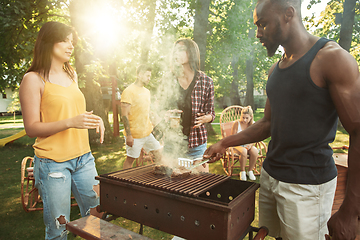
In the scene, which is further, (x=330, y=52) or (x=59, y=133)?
(x=59, y=133)

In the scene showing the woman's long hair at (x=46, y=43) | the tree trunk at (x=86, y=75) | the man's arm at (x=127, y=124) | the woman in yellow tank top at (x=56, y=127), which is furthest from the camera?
the tree trunk at (x=86, y=75)

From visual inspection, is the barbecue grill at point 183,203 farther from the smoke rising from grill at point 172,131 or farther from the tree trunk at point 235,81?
the tree trunk at point 235,81

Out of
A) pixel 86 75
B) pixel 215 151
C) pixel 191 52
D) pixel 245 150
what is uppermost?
pixel 86 75

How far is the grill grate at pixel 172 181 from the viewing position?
1.72 m

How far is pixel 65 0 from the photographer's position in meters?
7.99

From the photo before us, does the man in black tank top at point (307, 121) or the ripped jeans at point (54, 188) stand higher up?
the man in black tank top at point (307, 121)

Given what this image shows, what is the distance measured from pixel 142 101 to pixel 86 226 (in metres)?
3.29

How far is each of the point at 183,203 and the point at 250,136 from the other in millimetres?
870

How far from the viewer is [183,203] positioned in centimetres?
164

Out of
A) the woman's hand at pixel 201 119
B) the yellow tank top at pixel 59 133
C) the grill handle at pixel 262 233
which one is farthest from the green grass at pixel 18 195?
the grill handle at pixel 262 233

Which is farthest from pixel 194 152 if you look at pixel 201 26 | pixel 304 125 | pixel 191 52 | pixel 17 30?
pixel 201 26

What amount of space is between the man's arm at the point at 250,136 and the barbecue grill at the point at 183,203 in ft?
0.79

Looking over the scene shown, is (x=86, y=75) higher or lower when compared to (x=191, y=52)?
higher

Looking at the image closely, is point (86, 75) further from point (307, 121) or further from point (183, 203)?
point (307, 121)
